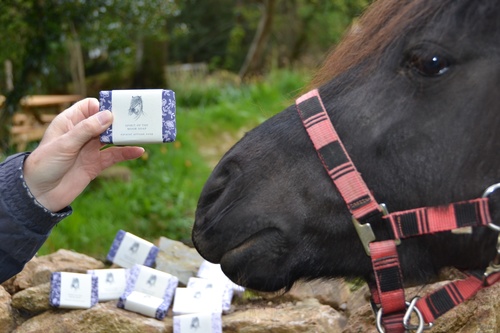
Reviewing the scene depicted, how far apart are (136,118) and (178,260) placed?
1.42 meters

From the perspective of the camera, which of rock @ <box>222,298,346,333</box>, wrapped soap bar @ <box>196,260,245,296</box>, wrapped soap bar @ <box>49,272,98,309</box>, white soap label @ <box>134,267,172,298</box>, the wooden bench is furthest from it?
the wooden bench

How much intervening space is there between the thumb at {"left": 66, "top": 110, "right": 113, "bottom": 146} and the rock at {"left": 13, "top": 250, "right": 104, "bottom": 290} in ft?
4.13

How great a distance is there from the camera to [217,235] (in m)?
1.95

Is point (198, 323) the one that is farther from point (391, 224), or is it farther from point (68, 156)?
point (391, 224)

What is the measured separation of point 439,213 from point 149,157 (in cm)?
584

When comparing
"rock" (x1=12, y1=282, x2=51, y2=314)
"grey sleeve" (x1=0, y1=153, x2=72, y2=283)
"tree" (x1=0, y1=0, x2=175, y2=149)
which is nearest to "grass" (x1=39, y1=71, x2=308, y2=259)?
"tree" (x1=0, y1=0, x2=175, y2=149)

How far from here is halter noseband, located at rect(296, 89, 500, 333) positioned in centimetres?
184

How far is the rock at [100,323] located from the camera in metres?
2.75

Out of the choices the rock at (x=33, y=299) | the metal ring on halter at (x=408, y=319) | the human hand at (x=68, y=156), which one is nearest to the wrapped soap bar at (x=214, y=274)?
the rock at (x=33, y=299)

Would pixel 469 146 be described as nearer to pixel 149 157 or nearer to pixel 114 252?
pixel 114 252

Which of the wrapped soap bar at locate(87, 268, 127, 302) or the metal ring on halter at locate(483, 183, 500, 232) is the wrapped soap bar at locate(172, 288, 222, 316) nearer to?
the wrapped soap bar at locate(87, 268, 127, 302)

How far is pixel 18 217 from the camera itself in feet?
6.73

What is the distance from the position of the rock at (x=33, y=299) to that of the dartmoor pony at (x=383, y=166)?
3.95 ft

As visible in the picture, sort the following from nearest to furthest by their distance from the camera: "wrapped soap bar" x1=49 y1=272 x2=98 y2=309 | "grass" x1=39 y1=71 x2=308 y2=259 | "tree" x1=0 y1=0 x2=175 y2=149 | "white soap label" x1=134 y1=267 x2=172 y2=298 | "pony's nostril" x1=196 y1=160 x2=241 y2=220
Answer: "pony's nostril" x1=196 y1=160 x2=241 y2=220 → "wrapped soap bar" x1=49 y1=272 x2=98 y2=309 → "white soap label" x1=134 y1=267 x2=172 y2=298 → "grass" x1=39 y1=71 x2=308 y2=259 → "tree" x1=0 y1=0 x2=175 y2=149
